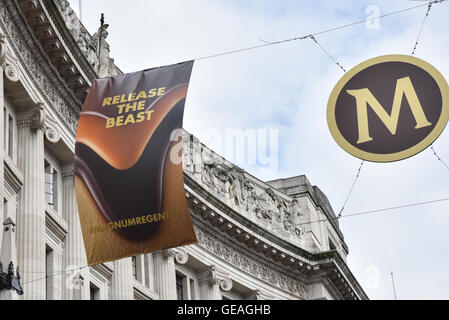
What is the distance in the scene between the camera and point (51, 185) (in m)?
39.1

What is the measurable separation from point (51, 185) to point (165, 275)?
8.33 meters

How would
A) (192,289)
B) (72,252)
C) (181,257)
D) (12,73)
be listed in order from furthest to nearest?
(192,289), (181,257), (72,252), (12,73)

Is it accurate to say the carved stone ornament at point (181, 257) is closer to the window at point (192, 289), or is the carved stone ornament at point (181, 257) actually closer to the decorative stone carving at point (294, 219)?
the window at point (192, 289)

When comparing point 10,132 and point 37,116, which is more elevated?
point 37,116

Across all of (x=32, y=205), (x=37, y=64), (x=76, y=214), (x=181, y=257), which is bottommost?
(x=32, y=205)

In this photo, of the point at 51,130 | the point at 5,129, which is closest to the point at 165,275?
the point at 51,130

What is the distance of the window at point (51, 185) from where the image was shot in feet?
127

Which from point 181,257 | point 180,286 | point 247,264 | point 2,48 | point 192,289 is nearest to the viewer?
point 2,48

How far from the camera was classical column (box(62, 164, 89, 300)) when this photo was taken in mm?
37125

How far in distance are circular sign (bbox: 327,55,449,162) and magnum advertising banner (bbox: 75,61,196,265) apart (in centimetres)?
532

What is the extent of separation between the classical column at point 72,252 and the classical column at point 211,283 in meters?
11.0

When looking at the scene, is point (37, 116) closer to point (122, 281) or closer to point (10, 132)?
point (10, 132)

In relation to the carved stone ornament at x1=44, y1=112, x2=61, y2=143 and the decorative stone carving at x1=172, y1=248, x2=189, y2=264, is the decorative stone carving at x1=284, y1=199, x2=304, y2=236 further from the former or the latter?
the carved stone ornament at x1=44, y1=112, x2=61, y2=143

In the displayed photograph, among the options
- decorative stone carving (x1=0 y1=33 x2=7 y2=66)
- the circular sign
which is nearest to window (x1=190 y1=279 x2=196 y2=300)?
the circular sign
